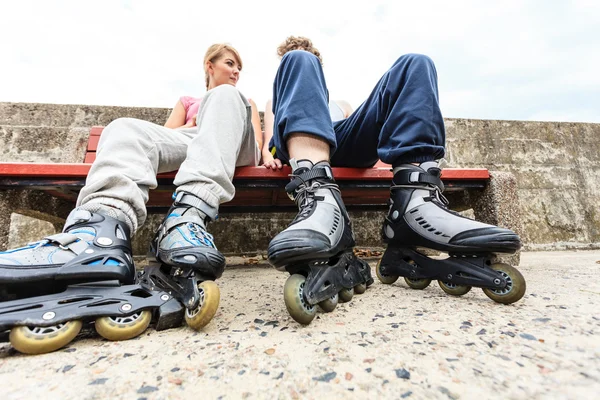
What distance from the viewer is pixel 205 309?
557mm

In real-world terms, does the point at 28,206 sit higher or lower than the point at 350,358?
higher

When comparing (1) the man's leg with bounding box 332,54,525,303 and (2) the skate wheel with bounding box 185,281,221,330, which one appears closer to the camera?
(2) the skate wheel with bounding box 185,281,221,330

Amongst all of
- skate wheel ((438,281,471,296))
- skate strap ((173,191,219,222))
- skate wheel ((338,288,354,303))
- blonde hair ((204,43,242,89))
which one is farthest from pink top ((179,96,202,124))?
skate wheel ((438,281,471,296))

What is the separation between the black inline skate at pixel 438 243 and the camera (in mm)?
705

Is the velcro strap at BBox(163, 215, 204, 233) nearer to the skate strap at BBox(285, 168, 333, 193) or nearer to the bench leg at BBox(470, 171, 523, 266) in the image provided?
the skate strap at BBox(285, 168, 333, 193)

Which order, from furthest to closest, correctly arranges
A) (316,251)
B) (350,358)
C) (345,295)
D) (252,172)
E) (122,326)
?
(252,172) < (345,295) < (316,251) < (122,326) < (350,358)

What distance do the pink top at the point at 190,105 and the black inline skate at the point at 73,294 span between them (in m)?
1.20

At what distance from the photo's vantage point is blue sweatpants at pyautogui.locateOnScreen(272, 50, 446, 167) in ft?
2.97

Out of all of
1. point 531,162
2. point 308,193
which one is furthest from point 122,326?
point 531,162

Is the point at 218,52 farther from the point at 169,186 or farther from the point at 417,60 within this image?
the point at 417,60

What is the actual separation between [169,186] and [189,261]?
2.25ft

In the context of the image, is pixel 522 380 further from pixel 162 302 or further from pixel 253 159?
pixel 253 159

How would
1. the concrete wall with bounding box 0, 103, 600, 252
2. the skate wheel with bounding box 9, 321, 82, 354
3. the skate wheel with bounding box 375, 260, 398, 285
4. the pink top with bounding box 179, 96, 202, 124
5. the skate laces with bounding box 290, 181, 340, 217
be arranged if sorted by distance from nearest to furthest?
the skate wheel with bounding box 9, 321, 82, 354 → the skate laces with bounding box 290, 181, 340, 217 → the skate wheel with bounding box 375, 260, 398, 285 → the pink top with bounding box 179, 96, 202, 124 → the concrete wall with bounding box 0, 103, 600, 252

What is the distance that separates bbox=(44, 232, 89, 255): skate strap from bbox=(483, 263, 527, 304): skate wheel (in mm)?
917
